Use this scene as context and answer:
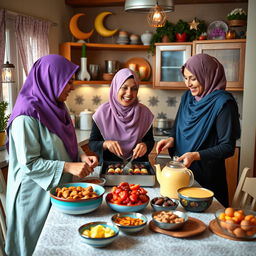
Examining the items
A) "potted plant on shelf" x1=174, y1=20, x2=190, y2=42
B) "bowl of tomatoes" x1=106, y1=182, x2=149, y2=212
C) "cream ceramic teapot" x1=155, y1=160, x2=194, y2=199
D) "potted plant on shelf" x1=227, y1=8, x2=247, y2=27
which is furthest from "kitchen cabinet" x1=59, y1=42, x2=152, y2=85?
"bowl of tomatoes" x1=106, y1=182, x2=149, y2=212

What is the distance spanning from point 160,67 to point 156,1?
5.91 feet

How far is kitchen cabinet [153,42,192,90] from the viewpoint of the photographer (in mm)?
3954

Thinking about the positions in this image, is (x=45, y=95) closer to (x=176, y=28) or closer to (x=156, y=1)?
(x=156, y=1)

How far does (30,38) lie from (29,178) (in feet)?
6.78

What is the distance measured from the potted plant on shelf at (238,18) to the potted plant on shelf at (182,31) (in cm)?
48

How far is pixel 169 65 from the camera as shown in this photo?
4.02 metres

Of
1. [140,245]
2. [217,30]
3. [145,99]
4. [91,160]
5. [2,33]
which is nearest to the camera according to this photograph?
[140,245]

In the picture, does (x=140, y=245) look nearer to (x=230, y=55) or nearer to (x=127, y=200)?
(x=127, y=200)

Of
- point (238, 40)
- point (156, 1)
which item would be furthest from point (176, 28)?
point (156, 1)

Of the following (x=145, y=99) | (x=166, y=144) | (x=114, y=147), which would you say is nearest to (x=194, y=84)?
(x=166, y=144)

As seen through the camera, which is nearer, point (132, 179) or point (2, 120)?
point (132, 179)

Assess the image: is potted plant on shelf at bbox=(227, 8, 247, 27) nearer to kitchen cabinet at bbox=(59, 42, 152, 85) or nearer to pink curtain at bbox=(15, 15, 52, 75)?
kitchen cabinet at bbox=(59, 42, 152, 85)

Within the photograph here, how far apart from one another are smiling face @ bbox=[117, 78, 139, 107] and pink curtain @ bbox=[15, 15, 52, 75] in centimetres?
142

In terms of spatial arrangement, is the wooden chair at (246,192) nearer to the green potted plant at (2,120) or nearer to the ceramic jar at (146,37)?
the green potted plant at (2,120)
